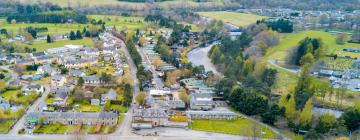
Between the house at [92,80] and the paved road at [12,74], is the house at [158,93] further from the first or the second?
the paved road at [12,74]

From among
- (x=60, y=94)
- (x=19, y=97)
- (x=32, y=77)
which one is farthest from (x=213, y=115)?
(x=32, y=77)

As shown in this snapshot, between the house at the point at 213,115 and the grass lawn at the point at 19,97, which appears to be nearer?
the house at the point at 213,115

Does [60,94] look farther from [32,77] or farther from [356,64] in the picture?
[356,64]

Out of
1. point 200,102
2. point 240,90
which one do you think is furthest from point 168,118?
point 240,90

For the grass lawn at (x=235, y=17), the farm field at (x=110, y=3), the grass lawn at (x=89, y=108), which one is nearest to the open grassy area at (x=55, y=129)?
the grass lawn at (x=89, y=108)

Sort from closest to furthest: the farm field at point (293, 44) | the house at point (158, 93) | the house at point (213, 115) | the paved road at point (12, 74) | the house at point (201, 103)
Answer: the house at point (213, 115) < the house at point (201, 103) < the house at point (158, 93) < the paved road at point (12, 74) < the farm field at point (293, 44)

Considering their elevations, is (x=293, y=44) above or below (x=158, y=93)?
above
